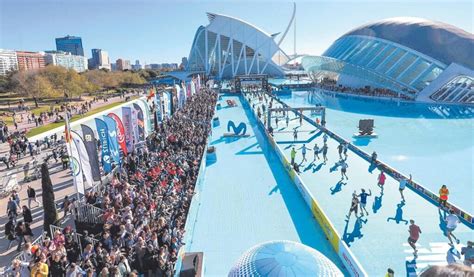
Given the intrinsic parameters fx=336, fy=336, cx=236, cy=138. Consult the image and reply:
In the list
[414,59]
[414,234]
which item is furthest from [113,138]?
[414,59]

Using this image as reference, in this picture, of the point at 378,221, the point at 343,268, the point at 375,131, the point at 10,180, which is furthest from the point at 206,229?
the point at 375,131

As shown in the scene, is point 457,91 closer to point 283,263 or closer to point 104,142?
point 104,142

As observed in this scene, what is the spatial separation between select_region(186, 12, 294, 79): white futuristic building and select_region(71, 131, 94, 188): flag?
71813mm

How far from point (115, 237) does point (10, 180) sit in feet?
27.2

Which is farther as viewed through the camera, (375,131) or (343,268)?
(375,131)

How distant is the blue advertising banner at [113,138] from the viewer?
1308cm

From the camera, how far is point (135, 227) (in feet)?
31.8

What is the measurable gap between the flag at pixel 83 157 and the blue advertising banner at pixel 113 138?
1604mm

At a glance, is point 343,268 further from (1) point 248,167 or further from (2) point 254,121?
(2) point 254,121

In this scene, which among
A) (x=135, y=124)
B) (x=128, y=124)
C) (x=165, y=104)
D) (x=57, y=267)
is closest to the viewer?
(x=57, y=267)

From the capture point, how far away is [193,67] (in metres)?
95.4

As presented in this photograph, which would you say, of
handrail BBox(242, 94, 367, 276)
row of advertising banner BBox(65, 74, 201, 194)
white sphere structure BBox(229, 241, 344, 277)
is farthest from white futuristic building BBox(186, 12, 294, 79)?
white sphere structure BBox(229, 241, 344, 277)

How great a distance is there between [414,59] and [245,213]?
125 ft

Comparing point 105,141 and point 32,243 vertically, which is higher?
point 105,141
